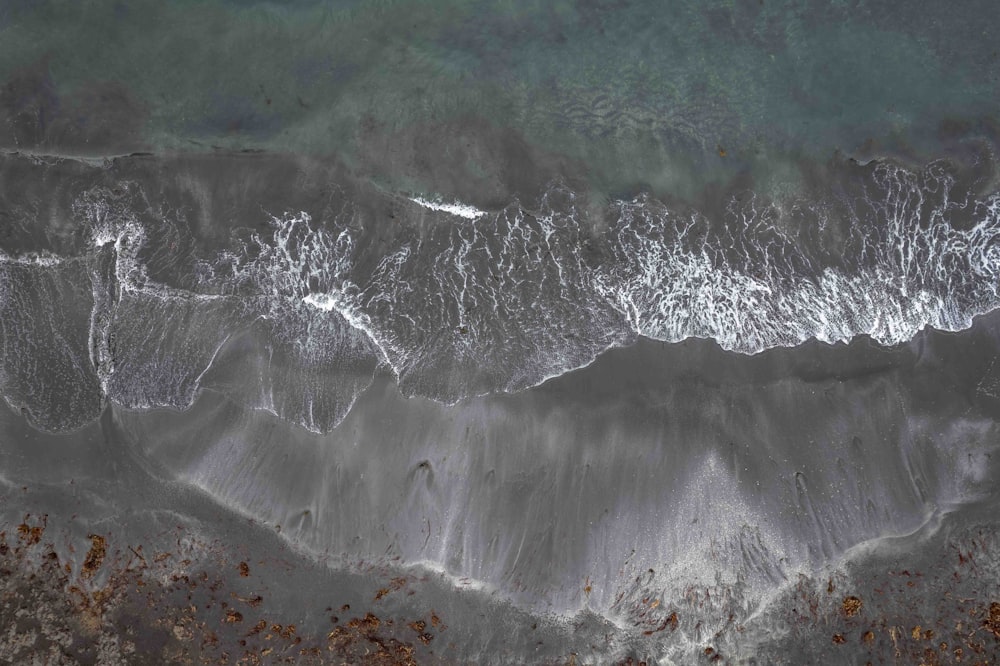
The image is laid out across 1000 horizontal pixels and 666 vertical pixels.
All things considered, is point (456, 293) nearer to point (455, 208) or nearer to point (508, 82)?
point (455, 208)

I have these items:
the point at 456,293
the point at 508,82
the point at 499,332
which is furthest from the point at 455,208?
the point at 508,82

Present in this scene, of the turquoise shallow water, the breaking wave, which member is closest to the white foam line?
the breaking wave

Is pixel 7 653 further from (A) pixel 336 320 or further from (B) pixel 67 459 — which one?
(A) pixel 336 320

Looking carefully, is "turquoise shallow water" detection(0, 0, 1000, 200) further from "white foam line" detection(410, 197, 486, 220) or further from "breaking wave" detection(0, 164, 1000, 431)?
"breaking wave" detection(0, 164, 1000, 431)

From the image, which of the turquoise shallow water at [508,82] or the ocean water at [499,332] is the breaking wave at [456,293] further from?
the turquoise shallow water at [508,82]

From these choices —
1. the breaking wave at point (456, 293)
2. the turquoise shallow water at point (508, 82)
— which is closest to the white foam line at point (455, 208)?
the breaking wave at point (456, 293)
